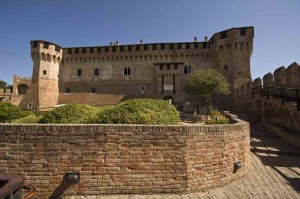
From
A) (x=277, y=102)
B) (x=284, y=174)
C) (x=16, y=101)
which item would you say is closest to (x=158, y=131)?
(x=284, y=174)

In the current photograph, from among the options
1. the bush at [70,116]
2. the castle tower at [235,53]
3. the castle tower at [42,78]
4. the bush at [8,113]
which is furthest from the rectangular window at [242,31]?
the castle tower at [42,78]

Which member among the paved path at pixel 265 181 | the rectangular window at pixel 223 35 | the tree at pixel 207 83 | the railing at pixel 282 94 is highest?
the rectangular window at pixel 223 35

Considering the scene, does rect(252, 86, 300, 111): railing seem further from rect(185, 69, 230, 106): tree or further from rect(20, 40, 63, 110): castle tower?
rect(20, 40, 63, 110): castle tower

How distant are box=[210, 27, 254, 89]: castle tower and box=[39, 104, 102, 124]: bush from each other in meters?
28.8

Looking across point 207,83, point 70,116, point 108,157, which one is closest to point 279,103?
point 108,157

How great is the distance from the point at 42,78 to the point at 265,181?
123 feet

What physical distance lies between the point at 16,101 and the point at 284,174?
41644mm

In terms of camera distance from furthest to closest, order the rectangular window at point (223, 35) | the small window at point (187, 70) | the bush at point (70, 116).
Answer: the small window at point (187, 70), the rectangular window at point (223, 35), the bush at point (70, 116)

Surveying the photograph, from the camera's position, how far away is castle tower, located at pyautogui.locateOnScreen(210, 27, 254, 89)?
1203 inches

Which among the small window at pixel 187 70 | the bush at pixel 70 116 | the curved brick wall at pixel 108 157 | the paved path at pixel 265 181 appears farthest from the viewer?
the small window at pixel 187 70

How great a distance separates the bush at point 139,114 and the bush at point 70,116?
0.50 metres

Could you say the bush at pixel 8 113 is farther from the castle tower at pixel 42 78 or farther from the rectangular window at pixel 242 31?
the rectangular window at pixel 242 31

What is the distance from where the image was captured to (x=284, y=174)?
7.23 metres

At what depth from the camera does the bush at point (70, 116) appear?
271 inches
